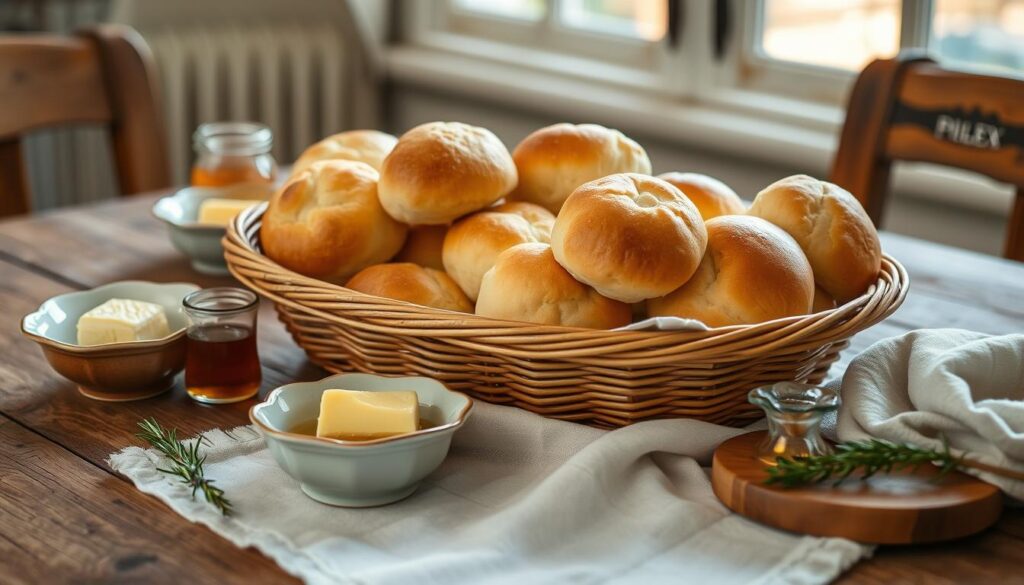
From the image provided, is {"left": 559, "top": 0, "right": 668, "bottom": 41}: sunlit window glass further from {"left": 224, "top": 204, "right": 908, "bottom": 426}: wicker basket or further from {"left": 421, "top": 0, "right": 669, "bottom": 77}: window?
{"left": 224, "top": 204, "right": 908, "bottom": 426}: wicker basket

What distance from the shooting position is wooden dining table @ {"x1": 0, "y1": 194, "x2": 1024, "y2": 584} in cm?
77

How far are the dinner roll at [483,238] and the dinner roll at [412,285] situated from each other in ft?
0.04

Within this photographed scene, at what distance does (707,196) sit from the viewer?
1.06m

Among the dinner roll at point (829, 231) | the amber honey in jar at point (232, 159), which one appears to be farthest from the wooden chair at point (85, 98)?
the dinner roll at point (829, 231)

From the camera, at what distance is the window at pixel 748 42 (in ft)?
6.82

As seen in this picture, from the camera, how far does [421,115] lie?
9.72ft

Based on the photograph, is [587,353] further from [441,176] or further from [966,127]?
[966,127]

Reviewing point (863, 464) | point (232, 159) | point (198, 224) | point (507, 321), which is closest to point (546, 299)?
point (507, 321)

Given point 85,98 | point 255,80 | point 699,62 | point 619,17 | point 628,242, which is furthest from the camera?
point 255,80

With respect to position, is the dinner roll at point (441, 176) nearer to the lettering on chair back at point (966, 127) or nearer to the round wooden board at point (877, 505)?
the round wooden board at point (877, 505)

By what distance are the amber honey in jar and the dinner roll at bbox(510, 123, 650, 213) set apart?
1.55ft

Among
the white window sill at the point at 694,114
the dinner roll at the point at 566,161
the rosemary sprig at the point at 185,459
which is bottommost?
the white window sill at the point at 694,114

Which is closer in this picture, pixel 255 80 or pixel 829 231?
pixel 829 231

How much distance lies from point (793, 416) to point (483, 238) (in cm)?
32
